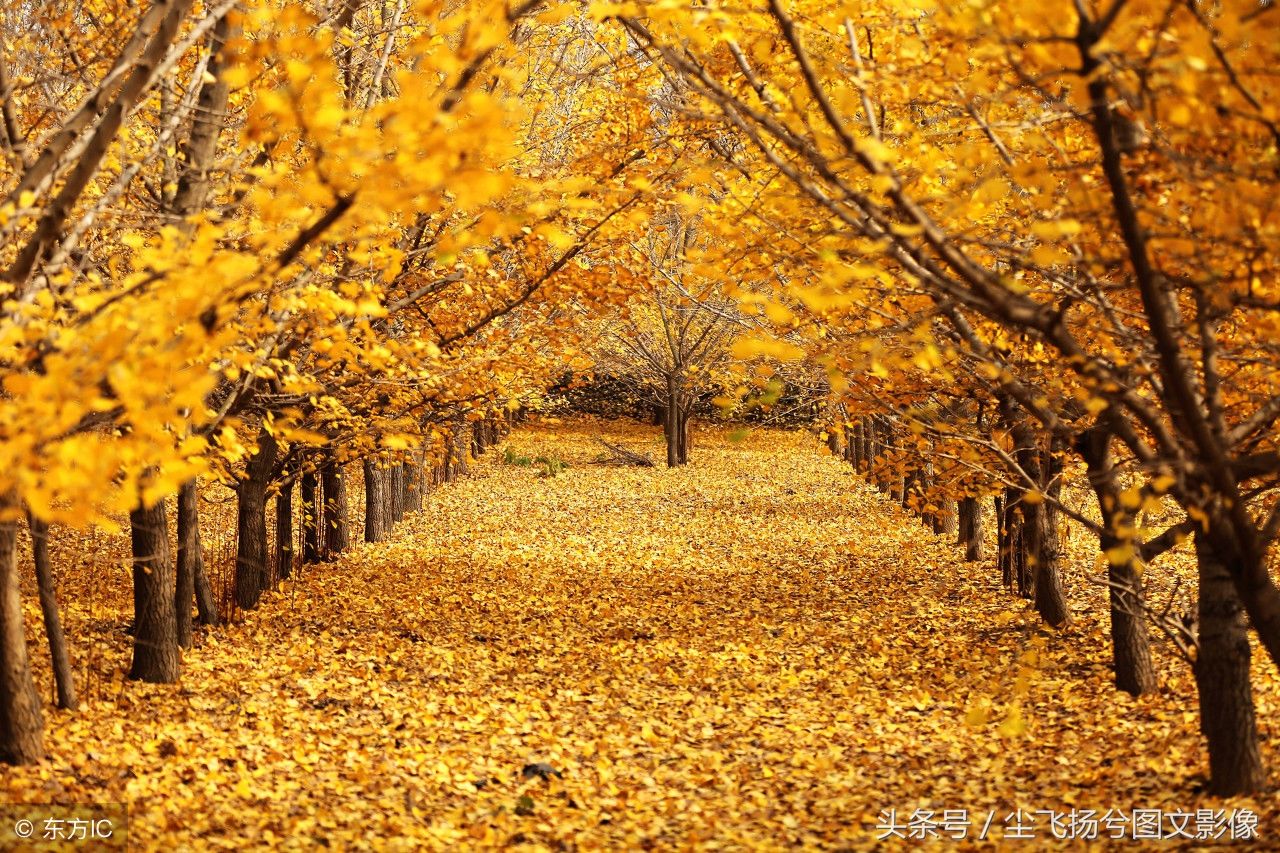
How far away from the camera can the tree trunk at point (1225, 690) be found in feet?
18.4

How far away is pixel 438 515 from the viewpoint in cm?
2225

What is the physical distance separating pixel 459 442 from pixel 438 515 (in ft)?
13.9

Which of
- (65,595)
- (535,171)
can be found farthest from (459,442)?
(535,171)

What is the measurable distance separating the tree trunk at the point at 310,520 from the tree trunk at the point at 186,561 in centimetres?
440

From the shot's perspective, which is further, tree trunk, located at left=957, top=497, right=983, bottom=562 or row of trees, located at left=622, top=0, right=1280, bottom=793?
tree trunk, located at left=957, top=497, right=983, bottom=562

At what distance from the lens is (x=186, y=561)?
10.2m

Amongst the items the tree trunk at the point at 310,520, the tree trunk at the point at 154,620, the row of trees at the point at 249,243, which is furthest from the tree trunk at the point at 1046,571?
the tree trunk at the point at 310,520

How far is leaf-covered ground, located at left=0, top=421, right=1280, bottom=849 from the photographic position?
613 centimetres

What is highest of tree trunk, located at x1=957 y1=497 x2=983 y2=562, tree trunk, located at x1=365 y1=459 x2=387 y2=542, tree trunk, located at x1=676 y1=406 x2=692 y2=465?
tree trunk, located at x1=676 y1=406 x2=692 y2=465

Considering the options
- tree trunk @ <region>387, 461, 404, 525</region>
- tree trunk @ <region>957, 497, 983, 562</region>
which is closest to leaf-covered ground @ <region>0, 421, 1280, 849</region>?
tree trunk @ <region>957, 497, 983, 562</region>

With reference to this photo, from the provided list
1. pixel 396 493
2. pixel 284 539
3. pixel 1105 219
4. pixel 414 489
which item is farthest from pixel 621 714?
pixel 414 489

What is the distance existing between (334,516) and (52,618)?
28.1 feet

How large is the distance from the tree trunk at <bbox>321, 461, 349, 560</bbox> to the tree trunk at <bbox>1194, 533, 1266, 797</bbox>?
1179 cm

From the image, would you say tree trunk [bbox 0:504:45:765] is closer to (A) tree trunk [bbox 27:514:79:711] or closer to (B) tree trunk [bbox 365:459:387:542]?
(A) tree trunk [bbox 27:514:79:711]
